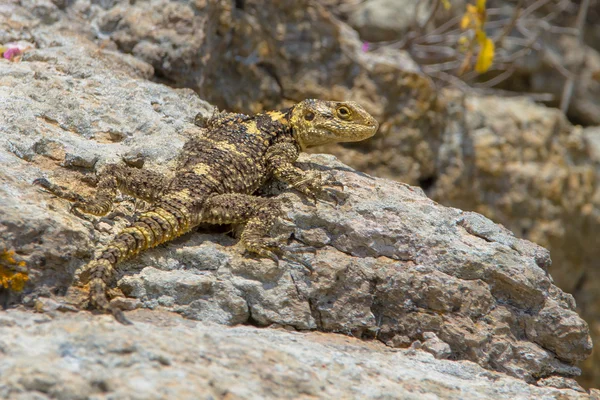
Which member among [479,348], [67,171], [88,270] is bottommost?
[479,348]

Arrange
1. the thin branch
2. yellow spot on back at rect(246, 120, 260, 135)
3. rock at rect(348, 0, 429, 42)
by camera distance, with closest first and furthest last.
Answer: yellow spot on back at rect(246, 120, 260, 135)
the thin branch
rock at rect(348, 0, 429, 42)

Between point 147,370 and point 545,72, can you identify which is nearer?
point 147,370

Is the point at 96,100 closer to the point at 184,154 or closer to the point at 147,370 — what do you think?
the point at 184,154

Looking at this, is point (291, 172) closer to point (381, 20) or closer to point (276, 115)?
point (276, 115)

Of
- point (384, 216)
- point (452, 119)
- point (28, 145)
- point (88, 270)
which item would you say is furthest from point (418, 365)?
point (452, 119)

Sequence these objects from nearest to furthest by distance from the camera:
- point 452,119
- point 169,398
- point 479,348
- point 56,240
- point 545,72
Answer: point 169,398
point 56,240
point 479,348
point 452,119
point 545,72

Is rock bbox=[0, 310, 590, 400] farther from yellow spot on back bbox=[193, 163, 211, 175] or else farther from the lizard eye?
the lizard eye

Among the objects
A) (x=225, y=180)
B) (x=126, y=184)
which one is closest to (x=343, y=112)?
(x=225, y=180)

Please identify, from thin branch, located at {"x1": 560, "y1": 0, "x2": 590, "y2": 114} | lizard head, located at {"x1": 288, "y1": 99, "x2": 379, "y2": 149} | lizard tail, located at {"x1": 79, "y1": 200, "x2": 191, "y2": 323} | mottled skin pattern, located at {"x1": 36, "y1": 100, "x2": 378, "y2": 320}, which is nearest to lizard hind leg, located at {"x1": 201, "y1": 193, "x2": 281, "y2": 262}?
mottled skin pattern, located at {"x1": 36, "y1": 100, "x2": 378, "y2": 320}
